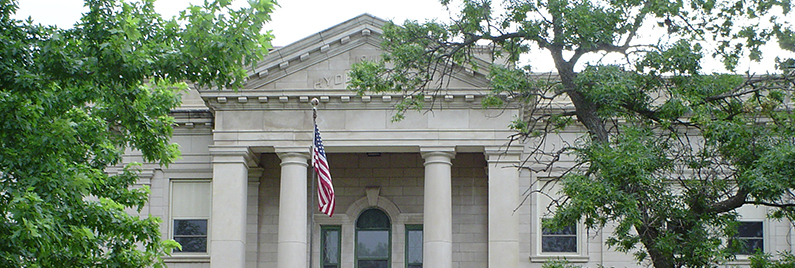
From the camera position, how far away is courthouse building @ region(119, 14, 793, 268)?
2839 centimetres

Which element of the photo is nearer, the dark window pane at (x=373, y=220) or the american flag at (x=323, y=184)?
the american flag at (x=323, y=184)

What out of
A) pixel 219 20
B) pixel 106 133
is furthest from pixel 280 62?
pixel 219 20

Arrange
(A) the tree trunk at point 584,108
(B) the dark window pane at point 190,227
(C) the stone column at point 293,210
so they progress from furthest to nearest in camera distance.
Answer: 1. (B) the dark window pane at point 190,227
2. (C) the stone column at point 293,210
3. (A) the tree trunk at point 584,108

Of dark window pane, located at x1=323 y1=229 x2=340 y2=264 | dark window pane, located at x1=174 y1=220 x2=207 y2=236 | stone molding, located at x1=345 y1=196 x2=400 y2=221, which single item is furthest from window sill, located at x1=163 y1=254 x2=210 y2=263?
stone molding, located at x1=345 y1=196 x2=400 y2=221

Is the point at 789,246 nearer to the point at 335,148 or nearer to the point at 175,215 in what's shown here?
the point at 335,148

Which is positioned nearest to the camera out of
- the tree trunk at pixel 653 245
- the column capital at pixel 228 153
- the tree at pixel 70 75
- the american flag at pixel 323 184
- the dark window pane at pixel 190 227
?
the tree at pixel 70 75

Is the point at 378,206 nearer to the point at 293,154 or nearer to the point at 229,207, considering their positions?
the point at 293,154

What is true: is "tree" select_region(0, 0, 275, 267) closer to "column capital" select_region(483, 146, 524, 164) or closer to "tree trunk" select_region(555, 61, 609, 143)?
"tree trunk" select_region(555, 61, 609, 143)

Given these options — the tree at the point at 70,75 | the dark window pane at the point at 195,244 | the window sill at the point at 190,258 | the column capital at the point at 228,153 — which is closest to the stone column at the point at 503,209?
the column capital at the point at 228,153

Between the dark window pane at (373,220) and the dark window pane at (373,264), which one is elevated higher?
the dark window pane at (373,220)

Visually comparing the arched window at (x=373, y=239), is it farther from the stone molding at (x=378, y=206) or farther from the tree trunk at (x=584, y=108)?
the tree trunk at (x=584, y=108)

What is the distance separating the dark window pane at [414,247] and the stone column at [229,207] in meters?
5.06

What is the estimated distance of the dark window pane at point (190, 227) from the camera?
31406 millimetres

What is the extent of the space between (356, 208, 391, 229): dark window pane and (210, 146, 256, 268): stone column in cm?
417
